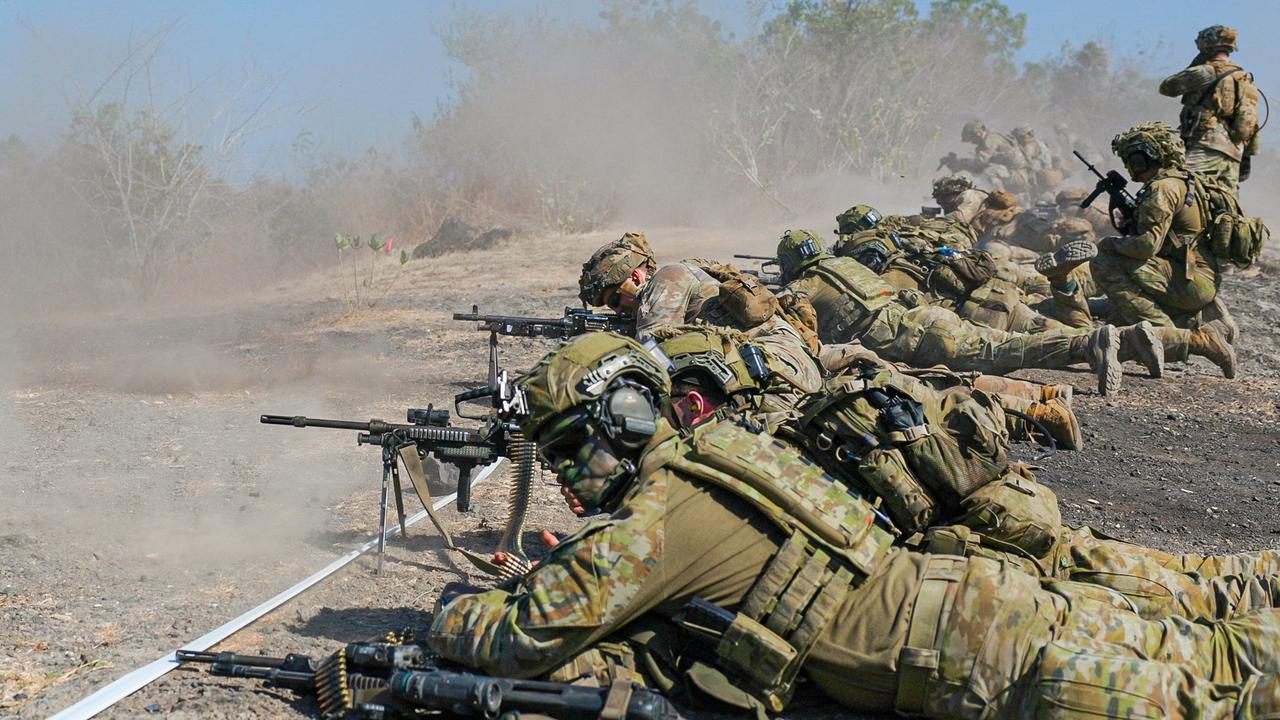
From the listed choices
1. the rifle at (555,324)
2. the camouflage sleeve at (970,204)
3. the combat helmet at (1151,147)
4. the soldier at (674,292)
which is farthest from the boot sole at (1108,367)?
the camouflage sleeve at (970,204)

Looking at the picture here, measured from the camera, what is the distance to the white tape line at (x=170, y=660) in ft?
12.2

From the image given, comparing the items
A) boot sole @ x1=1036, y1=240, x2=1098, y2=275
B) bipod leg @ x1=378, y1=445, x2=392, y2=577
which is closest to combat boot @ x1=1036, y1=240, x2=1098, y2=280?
boot sole @ x1=1036, y1=240, x2=1098, y2=275

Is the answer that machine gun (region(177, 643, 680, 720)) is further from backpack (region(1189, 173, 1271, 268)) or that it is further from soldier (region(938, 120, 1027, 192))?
soldier (region(938, 120, 1027, 192))

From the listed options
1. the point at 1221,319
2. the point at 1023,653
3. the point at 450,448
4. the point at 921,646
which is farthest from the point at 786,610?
the point at 1221,319

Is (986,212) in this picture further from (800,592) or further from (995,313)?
(800,592)

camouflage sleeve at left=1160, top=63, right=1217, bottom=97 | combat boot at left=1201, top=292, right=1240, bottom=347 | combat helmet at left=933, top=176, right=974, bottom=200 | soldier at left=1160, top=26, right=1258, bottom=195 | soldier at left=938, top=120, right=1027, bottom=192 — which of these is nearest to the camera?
combat boot at left=1201, top=292, right=1240, bottom=347

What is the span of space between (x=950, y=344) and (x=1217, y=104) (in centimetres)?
436

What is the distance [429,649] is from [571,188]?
24.6 meters

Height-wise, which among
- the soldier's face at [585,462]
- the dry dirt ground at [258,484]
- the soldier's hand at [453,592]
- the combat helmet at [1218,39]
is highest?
the combat helmet at [1218,39]

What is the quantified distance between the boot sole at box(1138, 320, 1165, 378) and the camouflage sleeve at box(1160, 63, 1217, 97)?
3.26 m

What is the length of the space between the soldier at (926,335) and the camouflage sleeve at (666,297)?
1.96 metres

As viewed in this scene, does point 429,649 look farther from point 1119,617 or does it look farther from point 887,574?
point 1119,617

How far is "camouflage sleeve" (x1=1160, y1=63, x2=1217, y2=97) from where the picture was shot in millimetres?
11344

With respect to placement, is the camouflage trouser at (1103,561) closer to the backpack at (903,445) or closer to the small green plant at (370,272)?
the backpack at (903,445)
